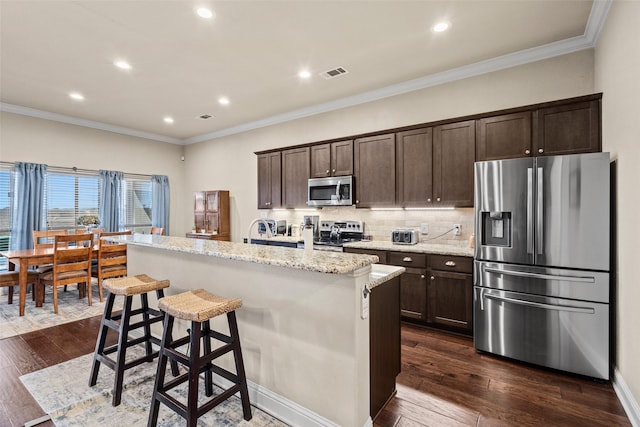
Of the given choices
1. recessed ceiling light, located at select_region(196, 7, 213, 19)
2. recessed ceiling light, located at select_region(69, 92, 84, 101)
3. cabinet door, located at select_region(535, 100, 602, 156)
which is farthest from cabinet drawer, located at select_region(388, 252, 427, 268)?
recessed ceiling light, located at select_region(69, 92, 84, 101)

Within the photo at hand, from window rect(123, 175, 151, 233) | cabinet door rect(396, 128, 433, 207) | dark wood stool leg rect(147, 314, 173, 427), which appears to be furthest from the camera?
window rect(123, 175, 151, 233)

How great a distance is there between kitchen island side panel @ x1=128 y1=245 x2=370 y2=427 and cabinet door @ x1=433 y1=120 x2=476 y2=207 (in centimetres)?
227

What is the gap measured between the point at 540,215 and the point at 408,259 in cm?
133

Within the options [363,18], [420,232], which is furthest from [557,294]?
[363,18]

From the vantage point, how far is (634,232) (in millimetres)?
2045

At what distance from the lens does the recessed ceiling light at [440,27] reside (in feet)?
9.28

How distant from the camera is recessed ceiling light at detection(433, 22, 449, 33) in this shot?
2827mm

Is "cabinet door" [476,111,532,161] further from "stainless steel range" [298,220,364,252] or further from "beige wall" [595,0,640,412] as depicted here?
"stainless steel range" [298,220,364,252]

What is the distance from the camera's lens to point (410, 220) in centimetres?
415

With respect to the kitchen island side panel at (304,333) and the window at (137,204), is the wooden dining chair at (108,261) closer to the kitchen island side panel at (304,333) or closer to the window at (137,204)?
the window at (137,204)

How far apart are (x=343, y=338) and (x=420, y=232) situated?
2.66 metres

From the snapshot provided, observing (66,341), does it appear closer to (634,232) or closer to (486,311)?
(486,311)

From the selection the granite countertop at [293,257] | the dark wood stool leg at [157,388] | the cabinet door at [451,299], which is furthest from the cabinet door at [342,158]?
the dark wood stool leg at [157,388]

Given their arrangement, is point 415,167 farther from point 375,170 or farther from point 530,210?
point 530,210
